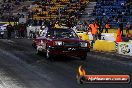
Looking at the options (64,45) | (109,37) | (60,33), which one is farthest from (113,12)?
(64,45)

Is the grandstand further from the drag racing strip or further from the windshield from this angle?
the drag racing strip

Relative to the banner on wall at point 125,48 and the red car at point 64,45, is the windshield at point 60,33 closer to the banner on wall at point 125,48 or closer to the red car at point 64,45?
the red car at point 64,45

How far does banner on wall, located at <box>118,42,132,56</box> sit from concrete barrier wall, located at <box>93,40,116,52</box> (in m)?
1.73

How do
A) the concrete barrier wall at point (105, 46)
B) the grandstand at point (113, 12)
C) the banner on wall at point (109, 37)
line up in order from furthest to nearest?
the grandstand at point (113, 12) < the banner on wall at point (109, 37) < the concrete barrier wall at point (105, 46)

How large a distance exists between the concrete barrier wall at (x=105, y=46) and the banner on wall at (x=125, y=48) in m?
1.73

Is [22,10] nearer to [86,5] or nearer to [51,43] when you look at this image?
[86,5]

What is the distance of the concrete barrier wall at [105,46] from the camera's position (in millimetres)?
23495

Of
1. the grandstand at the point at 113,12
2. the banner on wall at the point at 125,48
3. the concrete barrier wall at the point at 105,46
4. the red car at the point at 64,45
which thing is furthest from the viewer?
the grandstand at the point at 113,12

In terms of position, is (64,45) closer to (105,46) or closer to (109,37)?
(105,46)

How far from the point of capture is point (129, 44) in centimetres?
2047

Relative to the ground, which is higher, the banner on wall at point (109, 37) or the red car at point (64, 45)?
the red car at point (64, 45)

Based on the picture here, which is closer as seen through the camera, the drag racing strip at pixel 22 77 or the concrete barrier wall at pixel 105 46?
the drag racing strip at pixel 22 77

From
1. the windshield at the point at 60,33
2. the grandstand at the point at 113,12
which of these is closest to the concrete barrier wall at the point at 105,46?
the windshield at the point at 60,33

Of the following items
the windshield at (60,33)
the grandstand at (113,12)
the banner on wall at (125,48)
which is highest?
the windshield at (60,33)
